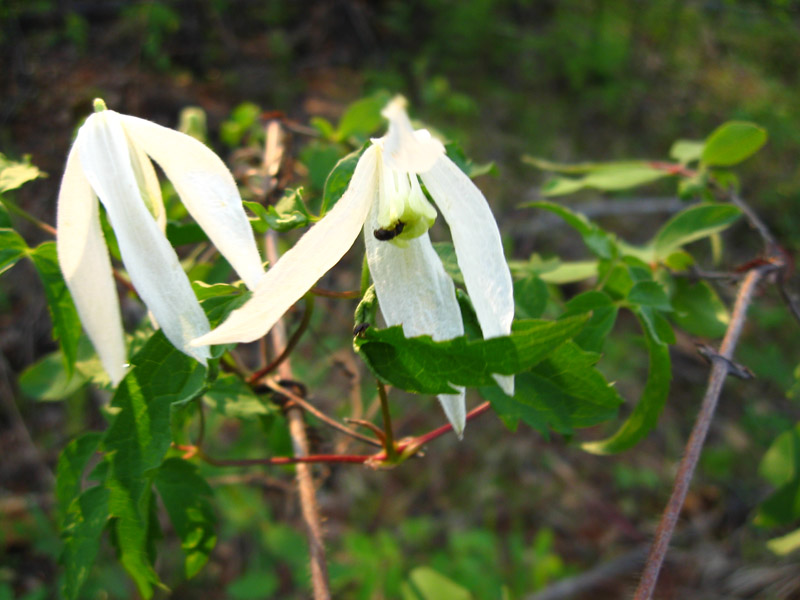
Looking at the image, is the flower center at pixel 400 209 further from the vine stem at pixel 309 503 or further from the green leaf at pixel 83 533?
the green leaf at pixel 83 533

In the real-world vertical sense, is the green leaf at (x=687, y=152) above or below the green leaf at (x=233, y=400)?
above

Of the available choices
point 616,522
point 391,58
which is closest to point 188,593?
point 616,522

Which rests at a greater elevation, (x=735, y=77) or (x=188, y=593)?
(x=735, y=77)

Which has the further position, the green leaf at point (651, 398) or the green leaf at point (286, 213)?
the green leaf at point (651, 398)

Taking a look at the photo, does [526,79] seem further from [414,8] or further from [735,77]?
[735,77]

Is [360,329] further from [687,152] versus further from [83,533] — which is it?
[687,152]

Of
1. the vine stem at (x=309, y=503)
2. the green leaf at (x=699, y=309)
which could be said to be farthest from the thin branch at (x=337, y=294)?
the green leaf at (x=699, y=309)

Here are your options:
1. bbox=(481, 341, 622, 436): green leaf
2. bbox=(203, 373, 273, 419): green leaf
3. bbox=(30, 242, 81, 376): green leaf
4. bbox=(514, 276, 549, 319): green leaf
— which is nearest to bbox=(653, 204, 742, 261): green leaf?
bbox=(514, 276, 549, 319): green leaf
